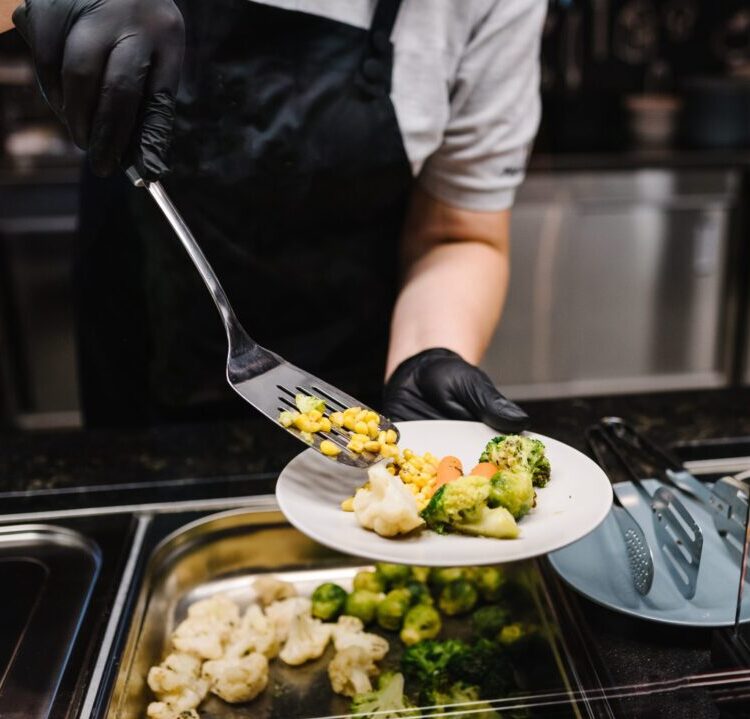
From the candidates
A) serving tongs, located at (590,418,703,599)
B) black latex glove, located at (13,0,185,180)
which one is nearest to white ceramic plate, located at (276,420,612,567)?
serving tongs, located at (590,418,703,599)

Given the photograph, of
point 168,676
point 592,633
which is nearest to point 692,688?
point 592,633

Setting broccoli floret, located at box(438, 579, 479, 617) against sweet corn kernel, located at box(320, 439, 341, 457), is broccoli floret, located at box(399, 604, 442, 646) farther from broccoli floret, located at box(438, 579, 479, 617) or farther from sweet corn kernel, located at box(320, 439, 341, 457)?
sweet corn kernel, located at box(320, 439, 341, 457)

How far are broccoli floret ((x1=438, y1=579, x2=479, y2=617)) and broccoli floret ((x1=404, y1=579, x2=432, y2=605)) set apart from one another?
2 cm

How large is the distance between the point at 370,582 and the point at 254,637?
0.51 feet

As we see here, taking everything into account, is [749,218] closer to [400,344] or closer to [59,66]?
[400,344]

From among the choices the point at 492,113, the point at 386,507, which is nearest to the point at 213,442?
the point at 386,507

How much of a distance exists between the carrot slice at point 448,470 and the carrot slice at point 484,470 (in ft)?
0.05

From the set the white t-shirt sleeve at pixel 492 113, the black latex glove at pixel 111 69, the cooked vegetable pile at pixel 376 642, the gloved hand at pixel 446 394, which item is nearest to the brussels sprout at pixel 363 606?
the cooked vegetable pile at pixel 376 642

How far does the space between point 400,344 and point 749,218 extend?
8.12 ft

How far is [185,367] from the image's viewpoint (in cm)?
159

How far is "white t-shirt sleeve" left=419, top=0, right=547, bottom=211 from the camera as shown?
4.73 feet

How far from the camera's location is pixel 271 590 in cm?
110

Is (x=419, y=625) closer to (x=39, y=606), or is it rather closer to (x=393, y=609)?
(x=393, y=609)

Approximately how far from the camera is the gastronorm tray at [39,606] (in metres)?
0.82
